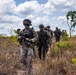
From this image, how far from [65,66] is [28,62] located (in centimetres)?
169

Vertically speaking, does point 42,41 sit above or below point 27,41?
below

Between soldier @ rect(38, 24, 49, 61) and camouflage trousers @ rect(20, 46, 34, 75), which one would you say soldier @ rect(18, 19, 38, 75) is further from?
soldier @ rect(38, 24, 49, 61)

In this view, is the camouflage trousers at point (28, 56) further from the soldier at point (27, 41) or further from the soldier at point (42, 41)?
the soldier at point (42, 41)

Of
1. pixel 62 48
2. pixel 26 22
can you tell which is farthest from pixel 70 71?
pixel 62 48

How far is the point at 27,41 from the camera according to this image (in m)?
10.9

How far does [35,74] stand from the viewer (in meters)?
10.9

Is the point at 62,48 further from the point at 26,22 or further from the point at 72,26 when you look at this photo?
the point at 72,26

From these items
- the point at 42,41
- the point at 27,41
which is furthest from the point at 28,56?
the point at 42,41

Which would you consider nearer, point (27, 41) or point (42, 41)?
point (27, 41)

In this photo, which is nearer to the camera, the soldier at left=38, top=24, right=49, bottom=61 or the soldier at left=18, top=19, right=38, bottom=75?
the soldier at left=18, top=19, right=38, bottom=75

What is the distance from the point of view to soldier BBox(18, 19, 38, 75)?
35.8 ft

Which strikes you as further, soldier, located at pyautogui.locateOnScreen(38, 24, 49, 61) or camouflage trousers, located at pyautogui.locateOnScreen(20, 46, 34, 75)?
soldier, located at pyautogui.locateOnScreen(38, 24, 49, 61)

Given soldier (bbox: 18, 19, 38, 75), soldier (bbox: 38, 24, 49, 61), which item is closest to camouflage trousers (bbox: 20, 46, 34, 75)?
soldier (bbox: 18, 19, 38, 75)

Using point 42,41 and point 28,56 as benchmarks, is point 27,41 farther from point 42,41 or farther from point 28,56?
point 42,41
